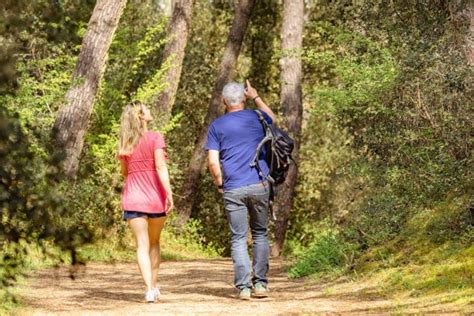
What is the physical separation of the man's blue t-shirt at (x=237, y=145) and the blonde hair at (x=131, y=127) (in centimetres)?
74

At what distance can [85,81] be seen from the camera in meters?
17.2

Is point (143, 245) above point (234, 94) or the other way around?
the other way around

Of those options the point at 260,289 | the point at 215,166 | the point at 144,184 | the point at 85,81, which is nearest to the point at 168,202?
the point at 144,184

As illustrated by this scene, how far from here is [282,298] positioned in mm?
10922

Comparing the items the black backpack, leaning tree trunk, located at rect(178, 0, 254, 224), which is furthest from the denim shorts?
leaning tree trunk, located at rect(178, 0, 254, 224)

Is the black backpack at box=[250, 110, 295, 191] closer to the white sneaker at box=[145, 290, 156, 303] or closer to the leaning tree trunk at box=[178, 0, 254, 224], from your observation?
the white sneaker at box=[145, 290, 156, 303]

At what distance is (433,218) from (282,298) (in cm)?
222

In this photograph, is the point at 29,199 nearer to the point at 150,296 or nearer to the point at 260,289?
the point at 150,296

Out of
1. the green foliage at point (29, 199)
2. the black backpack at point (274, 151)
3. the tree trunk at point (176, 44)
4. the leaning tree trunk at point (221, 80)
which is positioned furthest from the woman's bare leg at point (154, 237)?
the leaning tree trunk at point (221, 80)

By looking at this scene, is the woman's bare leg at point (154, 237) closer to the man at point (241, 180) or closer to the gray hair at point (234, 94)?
the man at point (241, 180)

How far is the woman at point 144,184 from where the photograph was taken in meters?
10.3

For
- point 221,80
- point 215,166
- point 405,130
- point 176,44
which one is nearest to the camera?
point 215,166

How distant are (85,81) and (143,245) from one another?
7.43 meters

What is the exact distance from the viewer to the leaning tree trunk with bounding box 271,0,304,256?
2427 centimetres
